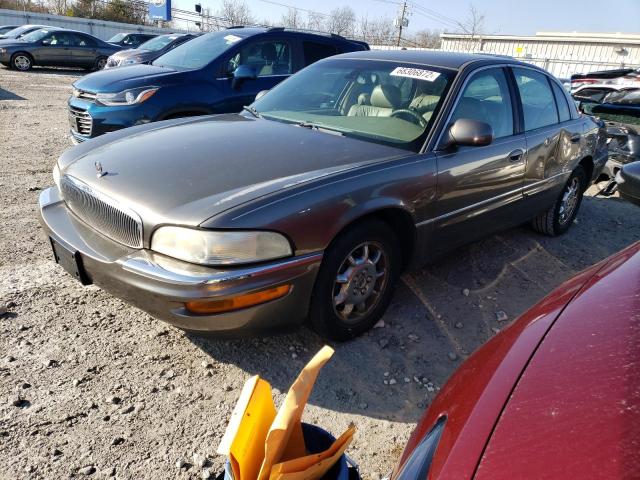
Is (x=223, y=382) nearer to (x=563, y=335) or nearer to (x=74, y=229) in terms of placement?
(x=74, y=229)

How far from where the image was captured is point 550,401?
1.14 m

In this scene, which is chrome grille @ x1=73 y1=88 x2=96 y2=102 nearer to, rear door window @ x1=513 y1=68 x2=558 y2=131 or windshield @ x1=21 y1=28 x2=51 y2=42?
rear door window @ x1=513 y1=68 x2=558 y2=131

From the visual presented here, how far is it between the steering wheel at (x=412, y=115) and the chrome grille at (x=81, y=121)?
142 inches

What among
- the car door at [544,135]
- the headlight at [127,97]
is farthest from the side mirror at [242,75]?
the car door at [544,135]

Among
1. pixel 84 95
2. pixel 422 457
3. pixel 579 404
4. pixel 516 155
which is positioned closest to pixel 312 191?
pixel 422 457

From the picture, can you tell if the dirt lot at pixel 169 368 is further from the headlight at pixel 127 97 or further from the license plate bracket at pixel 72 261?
the headlight at pixel 127 97

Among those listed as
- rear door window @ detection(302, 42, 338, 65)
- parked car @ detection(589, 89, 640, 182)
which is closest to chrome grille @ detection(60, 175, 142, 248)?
rear door window @ detection(302, 42, 338, 65)

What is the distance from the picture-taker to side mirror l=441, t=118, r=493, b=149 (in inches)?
118

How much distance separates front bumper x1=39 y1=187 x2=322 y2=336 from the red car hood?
124 cm

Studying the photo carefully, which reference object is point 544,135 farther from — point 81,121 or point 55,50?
point 55,50

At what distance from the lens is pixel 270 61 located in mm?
6441

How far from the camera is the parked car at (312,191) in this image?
227cm

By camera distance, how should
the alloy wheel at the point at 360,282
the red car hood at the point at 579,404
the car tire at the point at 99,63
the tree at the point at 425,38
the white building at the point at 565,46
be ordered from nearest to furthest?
the red car hood at the point at 579,404 < the alloy wheel at the point at 360,282 < the car tire at the point at 99,63 < the white building at the point at 565,46 < the tree at the point at 425,38

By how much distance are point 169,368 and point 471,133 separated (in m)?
2.19
